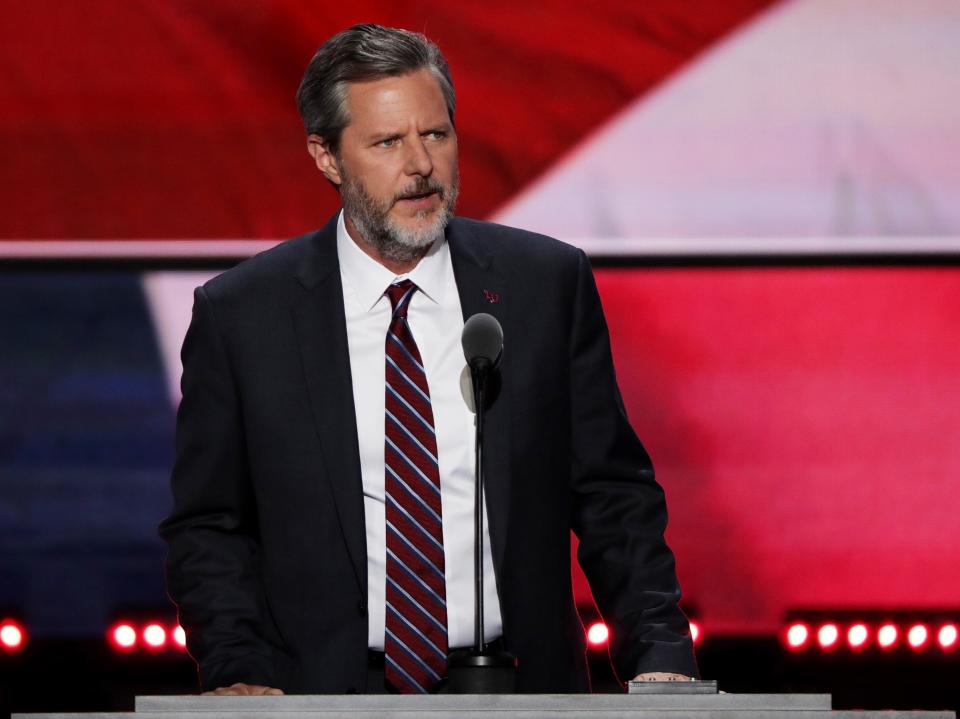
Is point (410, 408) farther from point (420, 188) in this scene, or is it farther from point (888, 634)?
point (888, 634)

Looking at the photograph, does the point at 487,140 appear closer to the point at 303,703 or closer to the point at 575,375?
the point at 575,375

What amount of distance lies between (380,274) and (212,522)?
0.47 meters

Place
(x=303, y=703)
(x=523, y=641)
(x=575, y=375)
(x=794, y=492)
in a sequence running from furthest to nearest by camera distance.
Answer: (x=794, y=492), (x=575, y=375), (x=523, y=641), (x=303, y=703)

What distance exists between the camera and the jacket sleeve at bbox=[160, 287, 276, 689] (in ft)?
7.23

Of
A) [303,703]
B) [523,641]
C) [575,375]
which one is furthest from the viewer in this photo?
[575,375]

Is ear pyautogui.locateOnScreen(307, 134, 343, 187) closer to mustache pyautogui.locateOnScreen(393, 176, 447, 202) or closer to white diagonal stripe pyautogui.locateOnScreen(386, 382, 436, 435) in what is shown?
mustache pyautogui.locateOnScreen(393, 176, 447, 202)

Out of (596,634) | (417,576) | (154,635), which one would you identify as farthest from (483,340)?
(154,635)

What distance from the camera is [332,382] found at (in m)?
2.29

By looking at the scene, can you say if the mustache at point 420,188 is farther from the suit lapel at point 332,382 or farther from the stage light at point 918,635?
the stage light at point 918,635

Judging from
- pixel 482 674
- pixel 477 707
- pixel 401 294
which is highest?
pixel 401 294

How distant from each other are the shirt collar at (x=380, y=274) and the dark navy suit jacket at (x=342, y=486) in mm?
28

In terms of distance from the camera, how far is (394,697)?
152 centimetres

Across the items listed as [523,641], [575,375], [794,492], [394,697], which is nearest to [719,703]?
[394,697]

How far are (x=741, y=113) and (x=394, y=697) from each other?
7.09 feet
